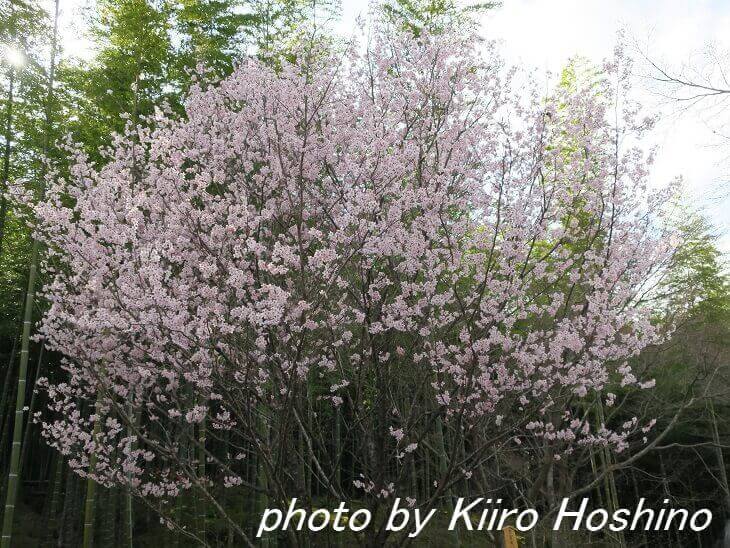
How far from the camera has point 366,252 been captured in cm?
482

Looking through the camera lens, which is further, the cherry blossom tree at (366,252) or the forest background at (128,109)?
the forest background at (128,109)

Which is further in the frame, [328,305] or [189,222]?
[328,305]

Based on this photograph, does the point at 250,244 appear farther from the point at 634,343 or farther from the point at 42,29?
the point at 42,29

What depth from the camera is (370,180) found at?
523cm

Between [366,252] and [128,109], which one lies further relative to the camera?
[128,109]

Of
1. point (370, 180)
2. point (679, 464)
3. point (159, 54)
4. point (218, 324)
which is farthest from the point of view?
point (679, 464)

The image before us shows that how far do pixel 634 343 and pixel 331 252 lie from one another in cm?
334

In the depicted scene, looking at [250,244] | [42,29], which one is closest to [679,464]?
[250,244]

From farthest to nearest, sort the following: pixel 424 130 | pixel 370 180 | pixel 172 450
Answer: pixel 424 130, pixel 370 180, pixel 172 450

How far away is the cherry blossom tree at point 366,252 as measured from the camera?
4832mm

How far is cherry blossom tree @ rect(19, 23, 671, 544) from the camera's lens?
483cm

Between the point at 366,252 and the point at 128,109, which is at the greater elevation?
the point at 128,109

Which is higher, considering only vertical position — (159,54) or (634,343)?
(159,54)

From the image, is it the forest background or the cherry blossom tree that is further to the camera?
the forest background
